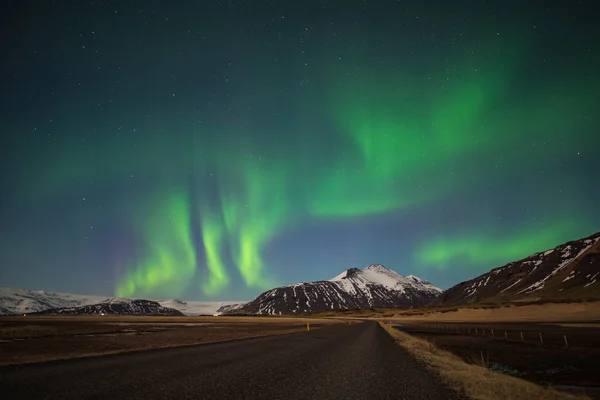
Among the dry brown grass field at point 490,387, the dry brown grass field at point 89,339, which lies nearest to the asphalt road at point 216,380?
the dry brown grass field at point 490,387

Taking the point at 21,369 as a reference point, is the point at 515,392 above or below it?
below

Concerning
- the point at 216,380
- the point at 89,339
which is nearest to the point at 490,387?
the point at 216,380

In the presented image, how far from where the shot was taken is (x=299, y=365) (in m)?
17.6

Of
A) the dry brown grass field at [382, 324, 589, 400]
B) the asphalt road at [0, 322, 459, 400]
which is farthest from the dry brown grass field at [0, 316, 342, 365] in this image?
the dry brown grass field at [382, 324, 589, 400]

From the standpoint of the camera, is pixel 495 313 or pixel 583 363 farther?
pixel 495 313

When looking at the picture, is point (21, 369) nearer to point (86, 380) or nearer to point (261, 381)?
point (86, 380)

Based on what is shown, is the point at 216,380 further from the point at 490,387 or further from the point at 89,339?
the point at 89,339

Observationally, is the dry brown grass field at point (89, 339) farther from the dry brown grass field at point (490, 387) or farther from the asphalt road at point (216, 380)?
the dry brown grass field at point (490, 387)

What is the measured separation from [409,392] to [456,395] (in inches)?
51.0

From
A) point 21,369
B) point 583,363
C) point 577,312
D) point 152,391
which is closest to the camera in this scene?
point 152,391

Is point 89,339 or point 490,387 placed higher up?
point 89,339

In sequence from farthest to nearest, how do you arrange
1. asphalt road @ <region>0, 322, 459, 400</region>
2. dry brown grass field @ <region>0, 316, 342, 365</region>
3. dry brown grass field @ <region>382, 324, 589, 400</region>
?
dry brown grass field @ <region>0, 316, 342, 365</region> → dry brown grass field @ <region>382, 324, 589, 400</region> → asphalt road @ <region>0, 322, 459, 400</region>

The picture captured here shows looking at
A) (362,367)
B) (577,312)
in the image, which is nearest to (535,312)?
(577,312)

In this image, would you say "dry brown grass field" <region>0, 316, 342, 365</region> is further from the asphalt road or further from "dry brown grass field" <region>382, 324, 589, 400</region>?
"dry brown grass field" <region>382, 324, 589, 400</region>
